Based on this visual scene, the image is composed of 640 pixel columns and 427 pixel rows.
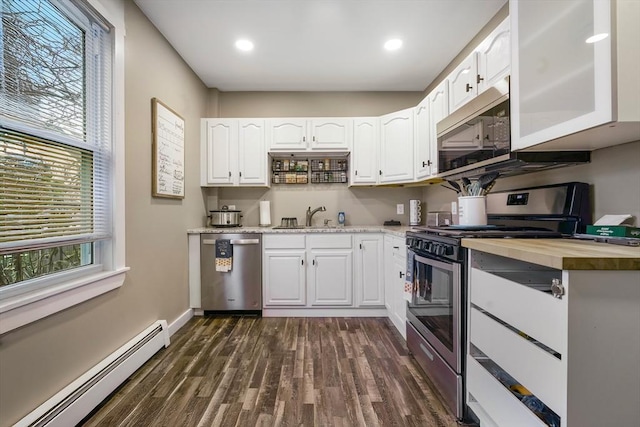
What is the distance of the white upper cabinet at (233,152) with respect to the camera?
130 inches

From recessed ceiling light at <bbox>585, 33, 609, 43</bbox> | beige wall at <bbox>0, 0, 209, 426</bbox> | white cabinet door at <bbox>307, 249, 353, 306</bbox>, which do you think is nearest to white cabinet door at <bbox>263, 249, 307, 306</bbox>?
white cabinet door at <bbox>307, 249, 353, 306</bbox>

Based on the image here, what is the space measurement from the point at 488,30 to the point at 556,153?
4.59 ft

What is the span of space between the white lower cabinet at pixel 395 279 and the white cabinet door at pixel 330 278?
0.38 metres

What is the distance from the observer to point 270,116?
11.7 ft

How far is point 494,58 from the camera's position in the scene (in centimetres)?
173

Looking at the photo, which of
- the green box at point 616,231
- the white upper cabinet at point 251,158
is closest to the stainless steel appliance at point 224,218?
the white upper cabinet at point 251,158

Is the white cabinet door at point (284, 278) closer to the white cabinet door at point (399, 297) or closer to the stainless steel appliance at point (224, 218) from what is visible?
the stainless steel appliance at point (224, 218)

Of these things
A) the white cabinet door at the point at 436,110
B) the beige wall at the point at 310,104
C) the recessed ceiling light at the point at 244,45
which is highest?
the recessed ceiling light at the point at 244,45

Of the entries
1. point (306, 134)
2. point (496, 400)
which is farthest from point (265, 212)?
point (496, 400)

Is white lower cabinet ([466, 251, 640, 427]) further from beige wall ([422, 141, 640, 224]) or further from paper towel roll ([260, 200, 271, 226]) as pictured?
paper towel roll ([260, 200, 271, 226])

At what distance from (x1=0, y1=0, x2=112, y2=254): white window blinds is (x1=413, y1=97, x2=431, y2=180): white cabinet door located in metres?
Answer: 2.50

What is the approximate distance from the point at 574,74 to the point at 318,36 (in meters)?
1.92

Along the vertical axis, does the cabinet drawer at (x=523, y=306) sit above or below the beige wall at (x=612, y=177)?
below

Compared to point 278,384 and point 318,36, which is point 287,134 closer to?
point 318,36
